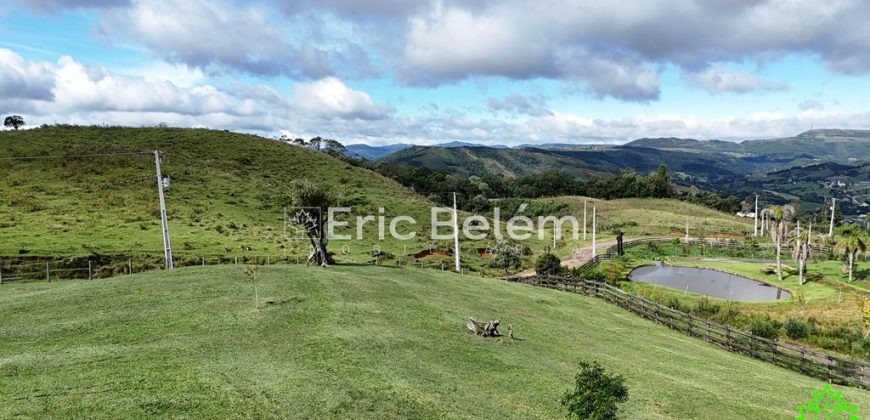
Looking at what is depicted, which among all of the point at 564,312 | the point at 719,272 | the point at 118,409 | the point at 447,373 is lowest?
the point at 719,272

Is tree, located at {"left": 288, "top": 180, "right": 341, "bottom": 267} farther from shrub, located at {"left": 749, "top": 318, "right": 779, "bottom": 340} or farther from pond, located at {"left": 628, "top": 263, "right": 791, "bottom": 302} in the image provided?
pond, located at {"left": 628, "top": 263, "right": 791, "bottom": 302}

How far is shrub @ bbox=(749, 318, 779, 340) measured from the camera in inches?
1308

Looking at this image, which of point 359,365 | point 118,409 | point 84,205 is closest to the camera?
point 118,409

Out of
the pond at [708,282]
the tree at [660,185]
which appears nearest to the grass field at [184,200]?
the pond at [708,282]

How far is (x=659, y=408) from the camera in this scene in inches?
592

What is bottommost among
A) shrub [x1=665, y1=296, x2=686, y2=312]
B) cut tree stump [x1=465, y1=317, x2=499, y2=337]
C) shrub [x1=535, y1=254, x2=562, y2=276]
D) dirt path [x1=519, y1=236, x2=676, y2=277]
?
dirt path [x1=519, y1=236, x2=676, y2=277]

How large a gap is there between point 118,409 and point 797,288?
5718 centimetres

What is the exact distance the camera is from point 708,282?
5538 cm

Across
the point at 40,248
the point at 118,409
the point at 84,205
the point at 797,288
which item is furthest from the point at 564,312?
the point at 84,205

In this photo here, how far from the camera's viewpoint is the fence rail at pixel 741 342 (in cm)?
2339

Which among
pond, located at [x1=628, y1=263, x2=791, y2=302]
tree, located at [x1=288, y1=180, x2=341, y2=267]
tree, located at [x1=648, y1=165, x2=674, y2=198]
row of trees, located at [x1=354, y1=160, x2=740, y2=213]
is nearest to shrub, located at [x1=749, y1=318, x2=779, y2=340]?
pond, located at [x1=628, y1=263, x2=791, y2=302]

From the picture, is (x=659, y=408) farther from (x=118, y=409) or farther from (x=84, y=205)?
(x=84, y=205)

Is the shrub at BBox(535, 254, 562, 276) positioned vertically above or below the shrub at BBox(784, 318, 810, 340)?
above

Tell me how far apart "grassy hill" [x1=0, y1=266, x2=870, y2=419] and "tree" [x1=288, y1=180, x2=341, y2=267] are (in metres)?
Result: 5.99
